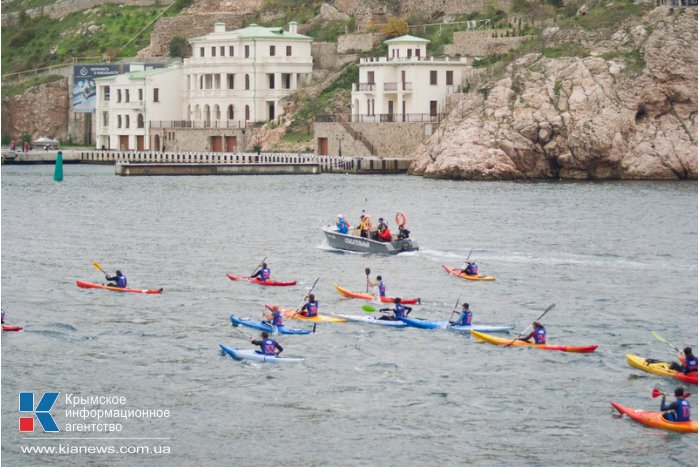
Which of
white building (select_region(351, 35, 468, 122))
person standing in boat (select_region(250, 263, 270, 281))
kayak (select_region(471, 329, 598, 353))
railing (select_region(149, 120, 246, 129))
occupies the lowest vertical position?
kayak (select_region(471, 329, 598, 353))

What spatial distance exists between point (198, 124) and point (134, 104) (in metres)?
8.46

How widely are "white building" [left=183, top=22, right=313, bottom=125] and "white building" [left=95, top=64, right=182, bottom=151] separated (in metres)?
4.87

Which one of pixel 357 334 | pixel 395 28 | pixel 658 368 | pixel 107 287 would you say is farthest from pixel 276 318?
pixel 395 28

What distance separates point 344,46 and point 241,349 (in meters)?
97.9

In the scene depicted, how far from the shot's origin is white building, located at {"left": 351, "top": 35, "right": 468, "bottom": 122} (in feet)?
451

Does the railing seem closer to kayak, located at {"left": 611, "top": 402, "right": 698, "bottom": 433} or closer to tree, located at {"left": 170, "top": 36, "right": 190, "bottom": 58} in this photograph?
tree, located at {"left": 170, "top": 36, "right": 190, "bottom": 58}

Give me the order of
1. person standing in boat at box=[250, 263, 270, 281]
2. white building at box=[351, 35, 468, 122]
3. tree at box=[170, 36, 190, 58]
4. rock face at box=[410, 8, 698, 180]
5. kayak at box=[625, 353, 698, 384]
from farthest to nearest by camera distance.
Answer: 1. tree at box=[170, 36, 190, 58]
2. white building at box=[351, 35, 468, 122]
3. rock face at box=[410, 8, 698, 180]
4. person standing in boat at box=[250, 263, 270, 281]
5. kayak at box=[625, 353, 698, 384]

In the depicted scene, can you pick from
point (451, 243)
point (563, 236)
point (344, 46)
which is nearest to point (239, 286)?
point (451, 243)

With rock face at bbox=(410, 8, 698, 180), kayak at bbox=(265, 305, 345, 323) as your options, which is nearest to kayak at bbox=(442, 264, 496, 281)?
kayak at bbox=(265, 305, 345, 323)

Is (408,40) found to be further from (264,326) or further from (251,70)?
(264,326)

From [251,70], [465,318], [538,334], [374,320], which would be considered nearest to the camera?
[538,334]

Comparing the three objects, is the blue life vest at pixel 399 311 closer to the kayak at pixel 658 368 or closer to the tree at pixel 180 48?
the kayak at pixel 658 368

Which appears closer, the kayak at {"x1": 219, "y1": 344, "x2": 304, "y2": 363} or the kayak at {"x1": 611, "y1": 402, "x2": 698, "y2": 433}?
the kayak at {"x1": 611, "y1": 402, "x2": 698, "y2": 433}

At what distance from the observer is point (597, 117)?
122m
